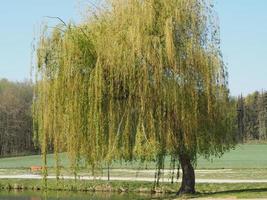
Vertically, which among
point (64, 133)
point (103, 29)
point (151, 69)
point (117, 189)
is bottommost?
point (117, 189)

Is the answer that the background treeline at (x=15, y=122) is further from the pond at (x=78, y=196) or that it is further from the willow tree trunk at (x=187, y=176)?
the willow tree trunk at (x=187, y=176)

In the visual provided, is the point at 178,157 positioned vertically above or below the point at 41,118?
below

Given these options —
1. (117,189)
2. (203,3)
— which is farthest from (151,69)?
(117,189)

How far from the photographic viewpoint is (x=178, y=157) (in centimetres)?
2078

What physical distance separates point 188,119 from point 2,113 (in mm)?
72144

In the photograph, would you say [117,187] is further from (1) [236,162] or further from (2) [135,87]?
(1) [236,162]

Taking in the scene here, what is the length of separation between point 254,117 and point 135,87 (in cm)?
10403

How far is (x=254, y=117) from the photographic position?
12038 cm

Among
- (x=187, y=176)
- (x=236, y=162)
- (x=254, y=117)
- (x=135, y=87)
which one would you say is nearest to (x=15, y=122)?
(x=236, y=162)

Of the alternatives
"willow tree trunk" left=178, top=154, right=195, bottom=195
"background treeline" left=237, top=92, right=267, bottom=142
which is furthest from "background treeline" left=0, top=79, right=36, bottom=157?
"willow tree trunk" left=178, top=154, right=195, bottom=195

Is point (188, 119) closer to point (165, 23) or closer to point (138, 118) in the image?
point (138, 118)

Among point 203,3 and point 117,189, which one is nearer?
point 203,3

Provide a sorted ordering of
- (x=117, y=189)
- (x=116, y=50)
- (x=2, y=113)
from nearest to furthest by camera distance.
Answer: (x=116, y=50) < (x=117, y=189) < (x=2, y=113)

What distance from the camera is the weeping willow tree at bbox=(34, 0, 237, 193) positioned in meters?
19.4
